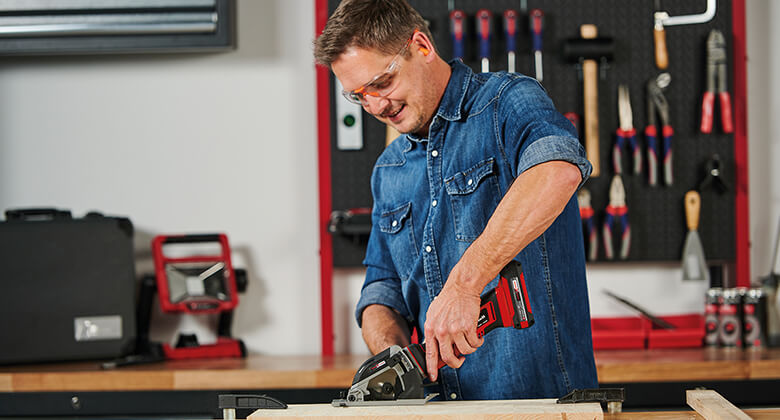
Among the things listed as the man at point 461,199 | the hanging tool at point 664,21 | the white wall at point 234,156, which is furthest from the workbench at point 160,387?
the hanging tool at point 664,21

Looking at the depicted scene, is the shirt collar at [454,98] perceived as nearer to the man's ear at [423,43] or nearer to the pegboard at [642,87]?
the man's ear at [423,43]

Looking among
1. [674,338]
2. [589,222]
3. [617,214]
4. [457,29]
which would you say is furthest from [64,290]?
[674,338]

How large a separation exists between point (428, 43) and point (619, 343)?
1663 millimetres

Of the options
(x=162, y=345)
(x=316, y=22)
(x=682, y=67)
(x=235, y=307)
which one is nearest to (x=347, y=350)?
(x=235, y=307)

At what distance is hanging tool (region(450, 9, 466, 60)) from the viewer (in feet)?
8.86

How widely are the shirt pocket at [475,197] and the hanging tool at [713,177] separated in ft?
5.39

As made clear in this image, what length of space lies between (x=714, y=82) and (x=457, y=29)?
98 centimetres

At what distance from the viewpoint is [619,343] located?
103 inches

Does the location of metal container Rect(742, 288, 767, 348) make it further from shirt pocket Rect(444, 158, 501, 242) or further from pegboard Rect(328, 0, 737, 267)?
shirt pocket Rect(444, 158, 501, 242)

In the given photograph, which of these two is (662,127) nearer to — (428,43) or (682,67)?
(682,67)

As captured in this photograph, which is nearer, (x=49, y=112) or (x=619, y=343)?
(x=619, y=343)

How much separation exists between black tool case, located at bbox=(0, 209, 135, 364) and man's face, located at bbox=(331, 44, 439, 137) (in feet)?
5.17

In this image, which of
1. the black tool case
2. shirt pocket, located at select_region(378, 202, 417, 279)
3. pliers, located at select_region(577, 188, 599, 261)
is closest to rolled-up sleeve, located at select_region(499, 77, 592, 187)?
shirt pocket, located at select_region(378, 202, 417, 279)

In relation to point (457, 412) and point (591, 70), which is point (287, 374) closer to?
point (457, 412)
